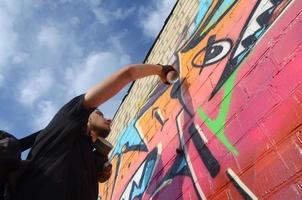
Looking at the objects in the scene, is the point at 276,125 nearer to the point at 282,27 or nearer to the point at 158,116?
the point at 282,27

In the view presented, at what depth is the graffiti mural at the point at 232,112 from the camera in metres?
1.86

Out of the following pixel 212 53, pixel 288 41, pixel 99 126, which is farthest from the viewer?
pixel 212 53

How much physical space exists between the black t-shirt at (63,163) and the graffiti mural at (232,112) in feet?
2.60

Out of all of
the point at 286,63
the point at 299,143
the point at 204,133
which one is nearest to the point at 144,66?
the point at 204,133

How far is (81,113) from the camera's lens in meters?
2.22

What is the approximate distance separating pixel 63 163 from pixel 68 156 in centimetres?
6

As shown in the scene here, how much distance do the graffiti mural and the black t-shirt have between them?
0.79 meters

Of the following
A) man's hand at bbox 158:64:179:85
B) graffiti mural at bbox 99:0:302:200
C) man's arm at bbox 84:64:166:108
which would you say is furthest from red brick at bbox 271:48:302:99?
man's hand at bbox 158:64:179:85

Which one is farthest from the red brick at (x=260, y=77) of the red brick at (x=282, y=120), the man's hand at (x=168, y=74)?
the man's hand at (x=168, y=74)

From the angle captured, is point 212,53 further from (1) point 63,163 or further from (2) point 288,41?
(1) point 63,163

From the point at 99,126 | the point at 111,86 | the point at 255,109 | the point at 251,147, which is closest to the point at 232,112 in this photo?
the point at 255,109

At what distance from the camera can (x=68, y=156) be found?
2.16 m

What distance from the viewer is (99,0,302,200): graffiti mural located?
1.86m

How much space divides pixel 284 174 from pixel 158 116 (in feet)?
7.69
